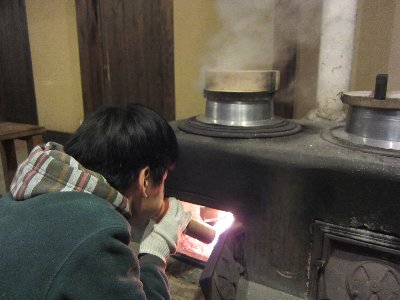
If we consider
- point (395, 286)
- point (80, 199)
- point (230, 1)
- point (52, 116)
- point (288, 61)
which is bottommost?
point (395, 286)

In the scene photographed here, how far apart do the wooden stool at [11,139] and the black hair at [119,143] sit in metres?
2.06

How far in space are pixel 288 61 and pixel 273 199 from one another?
1.06 metres

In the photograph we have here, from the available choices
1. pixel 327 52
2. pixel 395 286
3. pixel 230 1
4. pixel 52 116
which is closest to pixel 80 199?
pixel 395 286

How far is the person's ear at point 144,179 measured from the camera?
1.11 metres

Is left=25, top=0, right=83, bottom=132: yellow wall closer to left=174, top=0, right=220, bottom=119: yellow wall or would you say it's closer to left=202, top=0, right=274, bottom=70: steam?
left=174, top=0, right=220, bottom=119: yellow wall

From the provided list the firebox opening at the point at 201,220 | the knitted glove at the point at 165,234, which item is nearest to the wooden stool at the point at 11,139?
the firebox opening at the point at 201,220

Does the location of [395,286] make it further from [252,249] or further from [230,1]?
[230,1]

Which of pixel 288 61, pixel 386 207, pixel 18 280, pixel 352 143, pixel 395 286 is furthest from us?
pixel 288 61

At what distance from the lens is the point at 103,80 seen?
10.6ft

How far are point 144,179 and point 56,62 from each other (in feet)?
9.96

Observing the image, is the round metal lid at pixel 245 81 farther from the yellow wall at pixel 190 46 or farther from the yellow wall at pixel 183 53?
the yellow wall at pixel 190 46

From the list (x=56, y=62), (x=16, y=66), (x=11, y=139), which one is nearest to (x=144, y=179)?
(x=11, y=139)

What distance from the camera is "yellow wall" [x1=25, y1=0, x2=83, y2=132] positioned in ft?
11.4

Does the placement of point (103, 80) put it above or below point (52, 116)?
above
